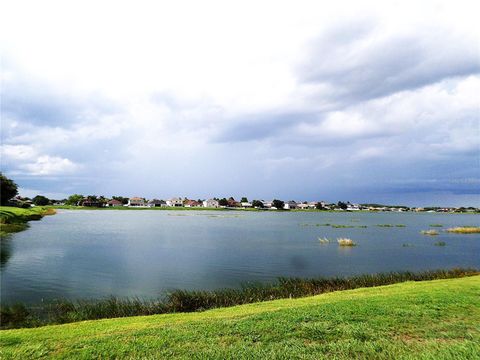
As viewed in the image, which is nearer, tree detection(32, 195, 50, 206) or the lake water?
the lake water

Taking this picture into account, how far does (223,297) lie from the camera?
19422mm

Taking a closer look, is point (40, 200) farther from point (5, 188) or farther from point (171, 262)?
point (171, 262)

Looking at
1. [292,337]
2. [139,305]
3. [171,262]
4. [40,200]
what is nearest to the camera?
[292,337]

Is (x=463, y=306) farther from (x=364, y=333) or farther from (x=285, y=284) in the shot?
(x=285, y=284)

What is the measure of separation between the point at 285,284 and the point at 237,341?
15.6 meters

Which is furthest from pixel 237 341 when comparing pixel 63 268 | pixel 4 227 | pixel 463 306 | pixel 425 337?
pixel 4 227

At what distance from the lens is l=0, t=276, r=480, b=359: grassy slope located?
766 cm

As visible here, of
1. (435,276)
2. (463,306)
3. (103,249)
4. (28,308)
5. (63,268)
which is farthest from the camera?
(103,249)

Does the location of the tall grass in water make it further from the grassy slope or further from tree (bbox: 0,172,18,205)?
tree (bbox: 0,172,18,205)

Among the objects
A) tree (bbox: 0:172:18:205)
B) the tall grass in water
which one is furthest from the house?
the tall grass in water

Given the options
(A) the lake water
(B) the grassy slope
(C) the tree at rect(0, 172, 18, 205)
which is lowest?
(A) the lake water

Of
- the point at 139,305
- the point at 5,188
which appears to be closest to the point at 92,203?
the point at 5,188

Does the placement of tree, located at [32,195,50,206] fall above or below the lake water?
above

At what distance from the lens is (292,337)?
866 cm
